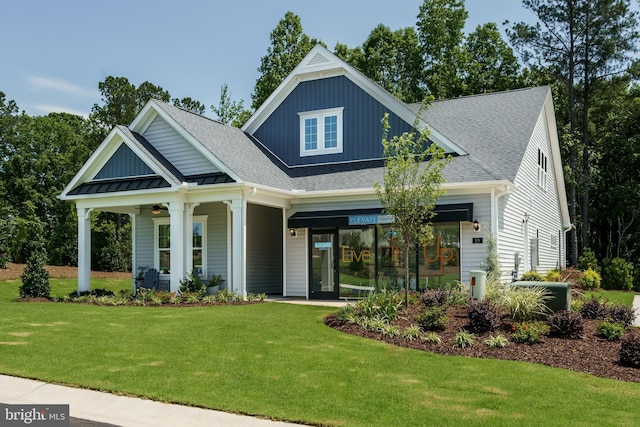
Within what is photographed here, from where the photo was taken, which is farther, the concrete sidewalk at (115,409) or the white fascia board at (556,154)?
the white fascia board at (556,154)

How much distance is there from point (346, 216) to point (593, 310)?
7.75 metres

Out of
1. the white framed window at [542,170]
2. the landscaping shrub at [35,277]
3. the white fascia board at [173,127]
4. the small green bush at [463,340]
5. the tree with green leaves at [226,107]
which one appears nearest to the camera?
the small green bush at [463,340]

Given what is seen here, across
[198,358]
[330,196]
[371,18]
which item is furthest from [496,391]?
[371,18]

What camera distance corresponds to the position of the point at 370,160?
20031 millimetres

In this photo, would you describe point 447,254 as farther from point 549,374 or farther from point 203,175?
point 549,374

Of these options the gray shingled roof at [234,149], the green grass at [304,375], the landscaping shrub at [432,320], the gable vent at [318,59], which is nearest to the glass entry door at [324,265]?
the gray shingled roof at [234,149]

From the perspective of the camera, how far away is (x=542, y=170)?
954 inches

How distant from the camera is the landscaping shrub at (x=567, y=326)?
10.6 meters

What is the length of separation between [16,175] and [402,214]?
41959mm

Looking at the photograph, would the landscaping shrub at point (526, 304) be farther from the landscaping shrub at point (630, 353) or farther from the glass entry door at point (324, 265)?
the glass entry door at point (324, 265)

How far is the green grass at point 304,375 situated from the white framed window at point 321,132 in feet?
32.3

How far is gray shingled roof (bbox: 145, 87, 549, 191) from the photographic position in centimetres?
1797

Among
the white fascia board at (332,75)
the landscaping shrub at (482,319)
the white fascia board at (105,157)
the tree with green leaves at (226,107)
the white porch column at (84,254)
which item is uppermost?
the tree with green leaves at (226,107)

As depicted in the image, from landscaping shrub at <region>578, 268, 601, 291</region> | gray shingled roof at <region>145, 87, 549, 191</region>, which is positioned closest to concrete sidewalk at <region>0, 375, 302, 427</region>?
gray shingled roof at <region>145, 87, 549, 191</region>
